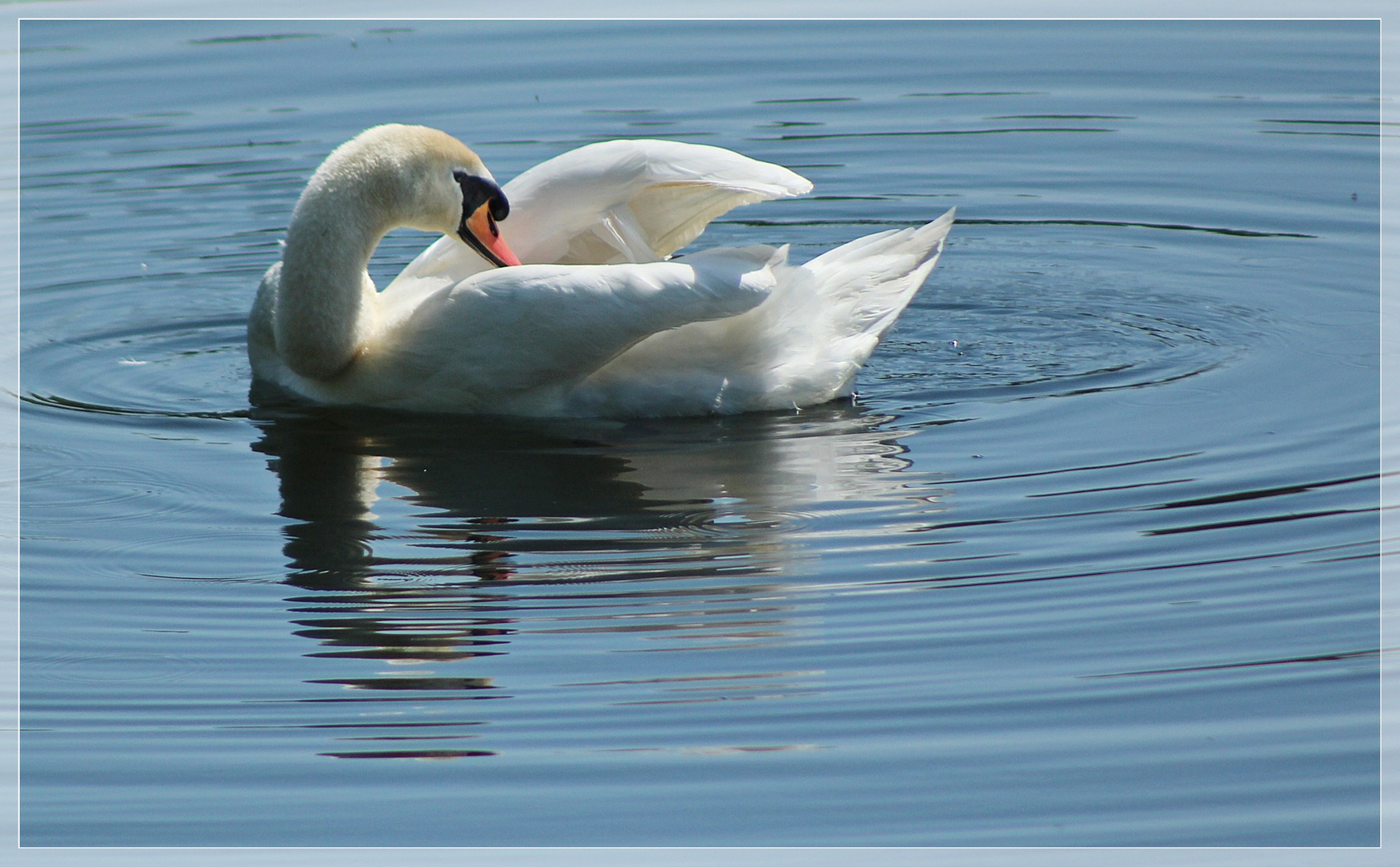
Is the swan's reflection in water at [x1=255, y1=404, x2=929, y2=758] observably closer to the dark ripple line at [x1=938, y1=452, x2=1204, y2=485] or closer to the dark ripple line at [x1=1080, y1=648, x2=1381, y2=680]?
the dark ripple line at [x1=938, y1=452, x2=1204, y2=485]

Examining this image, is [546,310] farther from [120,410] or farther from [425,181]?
[120,410]

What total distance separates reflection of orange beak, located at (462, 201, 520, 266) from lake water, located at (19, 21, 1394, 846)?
25.8 inches

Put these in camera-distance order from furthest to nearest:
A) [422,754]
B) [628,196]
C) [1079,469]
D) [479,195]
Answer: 1. [479,195]
2. [628,196]
3. [1079,469]
4. [422,754]

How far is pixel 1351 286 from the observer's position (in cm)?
837

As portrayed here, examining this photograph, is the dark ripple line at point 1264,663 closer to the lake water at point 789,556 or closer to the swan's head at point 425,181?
the lake water at point 789,556

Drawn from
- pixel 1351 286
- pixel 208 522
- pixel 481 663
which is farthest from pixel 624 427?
pixel 1351 286

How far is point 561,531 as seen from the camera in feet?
19.0

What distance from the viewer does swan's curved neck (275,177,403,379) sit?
22.4 ft

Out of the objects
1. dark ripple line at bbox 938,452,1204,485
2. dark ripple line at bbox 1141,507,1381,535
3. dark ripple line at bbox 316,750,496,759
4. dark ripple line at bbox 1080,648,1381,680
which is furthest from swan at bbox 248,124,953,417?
dark ripple line at bbox 316,750,496,759

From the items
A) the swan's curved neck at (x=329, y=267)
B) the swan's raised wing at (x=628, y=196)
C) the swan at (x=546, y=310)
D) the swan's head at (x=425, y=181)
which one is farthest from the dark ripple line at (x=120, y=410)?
the swan's raised wing at (x=628, y=196)

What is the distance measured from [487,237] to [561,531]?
1.59m

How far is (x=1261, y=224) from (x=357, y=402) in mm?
5067

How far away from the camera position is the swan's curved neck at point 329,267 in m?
6.82

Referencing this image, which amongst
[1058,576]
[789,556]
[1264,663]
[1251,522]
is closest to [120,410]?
[789,556]
